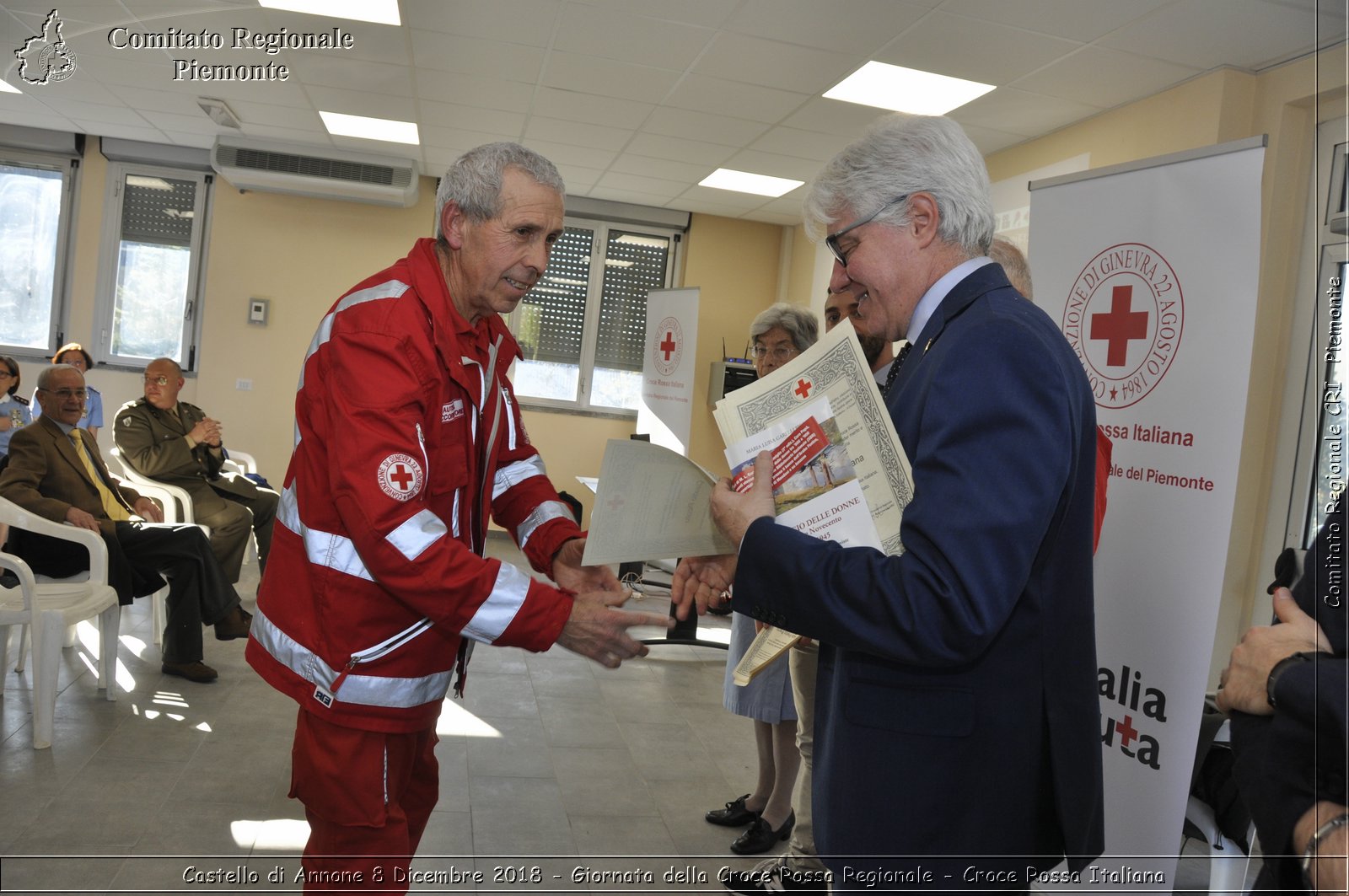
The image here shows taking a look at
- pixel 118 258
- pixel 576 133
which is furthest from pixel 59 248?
pixel 576 133

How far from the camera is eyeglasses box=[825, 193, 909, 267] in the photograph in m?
1.19

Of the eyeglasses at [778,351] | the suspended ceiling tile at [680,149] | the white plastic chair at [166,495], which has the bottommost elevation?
the white plastic chair at [166,495]

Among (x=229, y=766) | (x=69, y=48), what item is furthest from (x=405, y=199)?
(x=229, y=766)

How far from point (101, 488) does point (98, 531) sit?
1.29 ft

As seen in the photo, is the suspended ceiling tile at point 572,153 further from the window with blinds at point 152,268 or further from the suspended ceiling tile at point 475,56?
the window with blinds at point 152,268

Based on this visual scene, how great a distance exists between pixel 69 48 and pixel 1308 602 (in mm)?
6800

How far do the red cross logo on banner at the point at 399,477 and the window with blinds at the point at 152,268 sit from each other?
333 inches

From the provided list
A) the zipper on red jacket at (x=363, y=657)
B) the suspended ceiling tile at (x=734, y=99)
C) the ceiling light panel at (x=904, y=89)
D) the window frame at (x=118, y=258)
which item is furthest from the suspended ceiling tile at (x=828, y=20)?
the window frame at (x=118, y=258)

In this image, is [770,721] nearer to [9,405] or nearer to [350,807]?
[350,807]

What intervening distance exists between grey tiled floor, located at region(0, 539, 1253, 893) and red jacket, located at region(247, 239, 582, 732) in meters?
1.31

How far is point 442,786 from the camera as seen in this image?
3197 millimetres

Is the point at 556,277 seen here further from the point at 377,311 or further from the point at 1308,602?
the point at 1308,602

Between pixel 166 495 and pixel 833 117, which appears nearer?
pixel 166 495

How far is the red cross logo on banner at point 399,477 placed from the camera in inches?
53.1
